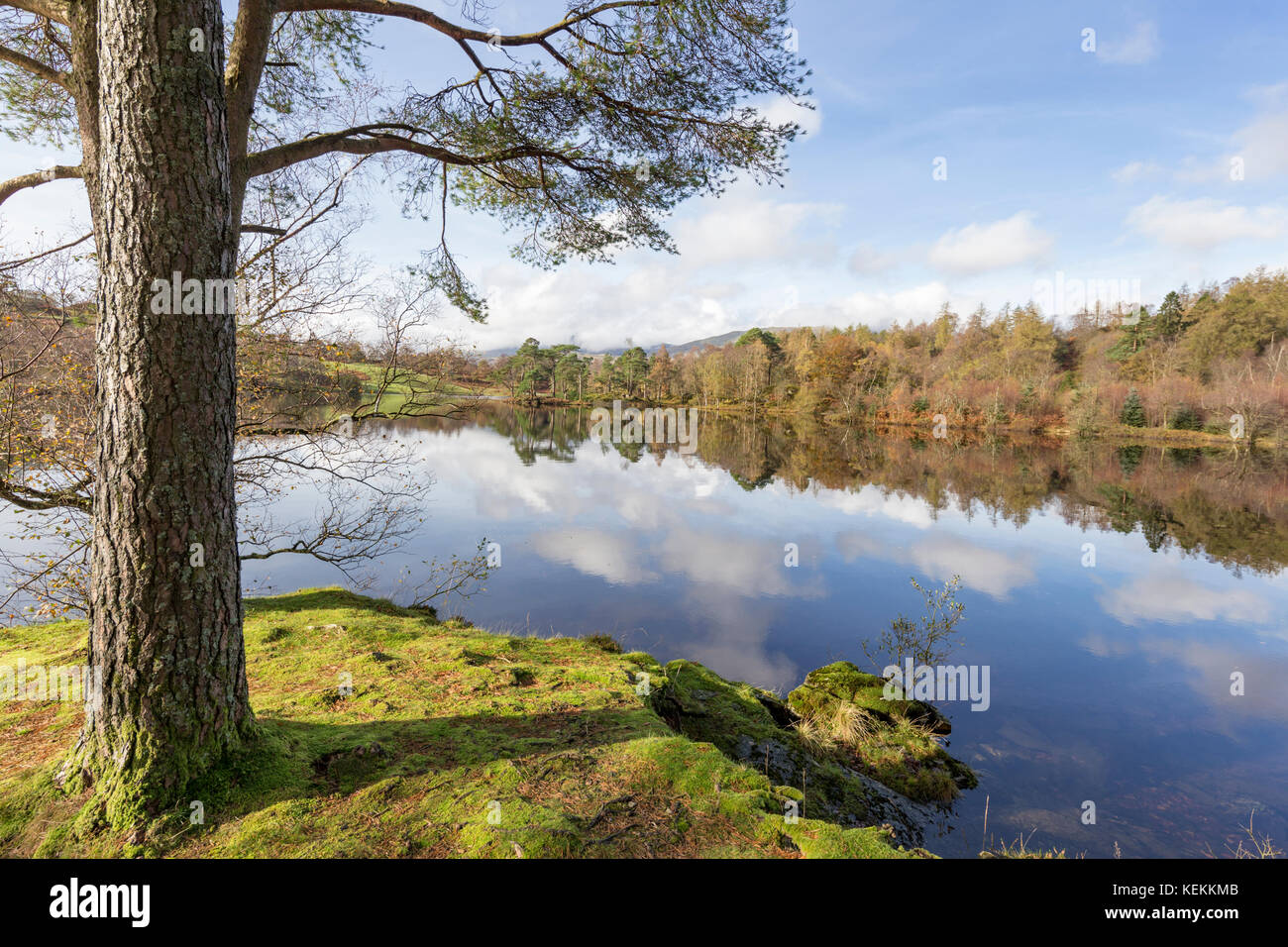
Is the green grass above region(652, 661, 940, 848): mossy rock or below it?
above

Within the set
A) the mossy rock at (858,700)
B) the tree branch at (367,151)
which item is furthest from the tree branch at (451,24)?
the mossy rock at (858,700)

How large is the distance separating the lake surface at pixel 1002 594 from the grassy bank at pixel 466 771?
218 cm

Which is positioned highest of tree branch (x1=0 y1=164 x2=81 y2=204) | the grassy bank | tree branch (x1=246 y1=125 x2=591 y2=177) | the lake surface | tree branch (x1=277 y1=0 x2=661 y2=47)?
tree branch (x1=277 y1=0 x2=661 y2=47)

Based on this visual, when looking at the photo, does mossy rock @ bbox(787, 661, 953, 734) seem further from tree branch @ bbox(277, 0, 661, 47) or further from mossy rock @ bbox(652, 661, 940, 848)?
tree branch @ bbox(277, 0, 661, 47)

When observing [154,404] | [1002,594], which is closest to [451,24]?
[154,404]

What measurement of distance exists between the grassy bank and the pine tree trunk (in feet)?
1.01

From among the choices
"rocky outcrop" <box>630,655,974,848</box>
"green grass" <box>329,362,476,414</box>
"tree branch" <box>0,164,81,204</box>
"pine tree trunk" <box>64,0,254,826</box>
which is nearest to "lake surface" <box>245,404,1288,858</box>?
"rocky outcrop" <box>630,655,974,848</box>

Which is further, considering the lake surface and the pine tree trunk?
the lake surface

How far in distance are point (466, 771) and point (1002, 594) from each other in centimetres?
1268

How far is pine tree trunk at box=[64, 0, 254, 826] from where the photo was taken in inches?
92.8

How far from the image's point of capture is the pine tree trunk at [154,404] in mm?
2357
